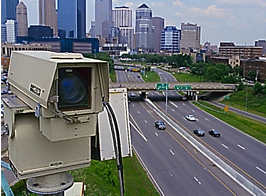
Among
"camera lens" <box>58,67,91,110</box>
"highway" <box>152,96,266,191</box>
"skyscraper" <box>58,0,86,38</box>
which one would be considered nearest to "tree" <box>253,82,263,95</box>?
"highway" <box>152,96,266,191</box>

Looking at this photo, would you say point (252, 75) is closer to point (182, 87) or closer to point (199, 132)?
point (182, 87)

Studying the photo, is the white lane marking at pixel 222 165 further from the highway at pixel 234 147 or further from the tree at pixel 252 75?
the tree at pixel 252 75

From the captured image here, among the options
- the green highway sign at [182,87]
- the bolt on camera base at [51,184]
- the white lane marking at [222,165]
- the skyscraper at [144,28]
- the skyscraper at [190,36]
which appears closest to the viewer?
the bolt on camera base at [51,184]

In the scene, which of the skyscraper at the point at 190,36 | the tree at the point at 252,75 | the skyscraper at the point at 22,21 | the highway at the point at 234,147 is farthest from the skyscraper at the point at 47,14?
the highway at the point at 234,147

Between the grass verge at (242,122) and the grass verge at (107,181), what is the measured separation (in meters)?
10.9

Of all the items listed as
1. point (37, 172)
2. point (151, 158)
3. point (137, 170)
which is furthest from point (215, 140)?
point (37, 172)

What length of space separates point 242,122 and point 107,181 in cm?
1807

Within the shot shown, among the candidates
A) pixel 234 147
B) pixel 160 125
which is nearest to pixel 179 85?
pixel 160 125

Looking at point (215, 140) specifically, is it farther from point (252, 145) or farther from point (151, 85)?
point (151, 85)

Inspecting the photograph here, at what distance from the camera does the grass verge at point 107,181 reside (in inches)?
451

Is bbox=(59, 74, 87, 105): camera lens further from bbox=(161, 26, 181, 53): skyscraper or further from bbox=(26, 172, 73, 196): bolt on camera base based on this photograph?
bbox=(161, 26, 181, 53): skyscraper

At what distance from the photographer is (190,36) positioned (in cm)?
17575

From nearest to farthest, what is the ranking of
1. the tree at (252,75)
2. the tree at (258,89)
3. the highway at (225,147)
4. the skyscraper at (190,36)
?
the highway at (225,147) → the tree at (258,89) → the tree at (252,75) → the skyscraper at (190,36)

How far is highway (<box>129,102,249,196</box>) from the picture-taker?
1386cm
